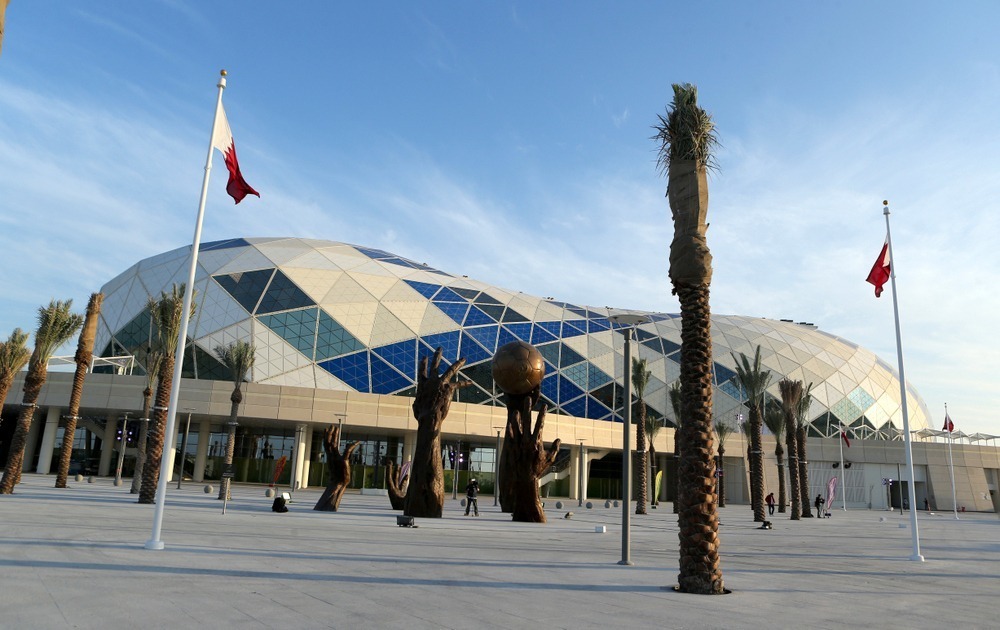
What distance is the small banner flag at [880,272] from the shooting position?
Result: 18.4 metres

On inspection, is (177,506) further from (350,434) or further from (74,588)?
(350,434)

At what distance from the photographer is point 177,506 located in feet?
74.2

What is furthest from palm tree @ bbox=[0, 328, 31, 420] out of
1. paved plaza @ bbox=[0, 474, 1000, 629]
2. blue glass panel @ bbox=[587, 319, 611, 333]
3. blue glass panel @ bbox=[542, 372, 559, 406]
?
blue glass panel @ bbox=[587, 319, 611, 333]

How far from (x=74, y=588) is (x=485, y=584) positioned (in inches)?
198

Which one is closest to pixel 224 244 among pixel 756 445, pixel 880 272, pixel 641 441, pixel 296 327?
pixel 296 327

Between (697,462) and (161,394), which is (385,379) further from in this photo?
(697,462)

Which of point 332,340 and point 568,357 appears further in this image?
point 568,357

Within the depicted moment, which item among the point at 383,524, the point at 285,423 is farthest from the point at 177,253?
the point at 383,524

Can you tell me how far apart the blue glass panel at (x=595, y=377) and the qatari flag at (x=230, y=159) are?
44961mm

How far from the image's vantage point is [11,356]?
26.4m

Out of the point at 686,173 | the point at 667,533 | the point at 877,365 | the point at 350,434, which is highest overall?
the point at 877,365

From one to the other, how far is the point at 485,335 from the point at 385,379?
32.6 feet

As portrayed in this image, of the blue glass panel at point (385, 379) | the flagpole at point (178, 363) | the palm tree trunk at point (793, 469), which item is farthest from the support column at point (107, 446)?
the palm tree trunk at point (793, 469)

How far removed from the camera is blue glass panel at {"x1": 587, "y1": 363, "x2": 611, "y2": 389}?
188 feet
